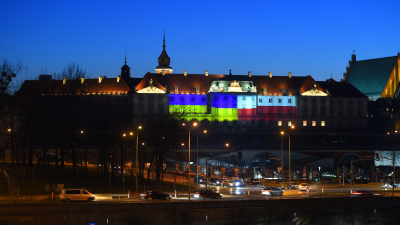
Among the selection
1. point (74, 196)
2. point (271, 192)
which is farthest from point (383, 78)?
point (74, 196)

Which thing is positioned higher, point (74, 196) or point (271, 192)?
point (74, 196)

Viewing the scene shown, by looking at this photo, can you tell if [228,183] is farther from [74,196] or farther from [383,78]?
[383,78]

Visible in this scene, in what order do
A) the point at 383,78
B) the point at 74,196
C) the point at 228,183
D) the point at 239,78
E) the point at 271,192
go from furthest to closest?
the point at 383,78 < the point at 239,78 < the point at 228,183 < the point at 271,192 < the point at 74,196

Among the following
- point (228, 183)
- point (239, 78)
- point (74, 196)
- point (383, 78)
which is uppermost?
point (383, 78)

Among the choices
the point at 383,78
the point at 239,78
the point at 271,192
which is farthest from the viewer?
the point at 383,78

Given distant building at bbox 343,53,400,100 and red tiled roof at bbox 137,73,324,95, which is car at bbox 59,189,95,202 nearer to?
red tiled roof at bbox 137,73,324,95

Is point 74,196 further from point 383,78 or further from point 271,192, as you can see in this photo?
point 383,78

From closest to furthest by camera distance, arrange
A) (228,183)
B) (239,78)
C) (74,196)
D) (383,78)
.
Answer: (74,196)
(228,183)
(239,78)
(383,78)

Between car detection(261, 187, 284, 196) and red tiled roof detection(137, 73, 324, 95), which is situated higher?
red tiled roof detection(137, 73, 324, 95)

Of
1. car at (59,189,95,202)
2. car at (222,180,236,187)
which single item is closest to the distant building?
car at (222,180,236,187)

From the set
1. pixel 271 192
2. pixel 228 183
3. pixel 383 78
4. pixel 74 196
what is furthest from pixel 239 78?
pixel 74 196

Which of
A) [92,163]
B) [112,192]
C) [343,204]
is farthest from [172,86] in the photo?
[343,204]

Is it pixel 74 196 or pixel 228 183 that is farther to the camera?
pixel 228 183

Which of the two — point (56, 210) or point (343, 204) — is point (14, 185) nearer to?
point (56, 210)
